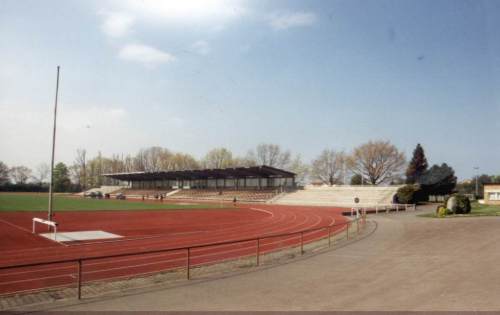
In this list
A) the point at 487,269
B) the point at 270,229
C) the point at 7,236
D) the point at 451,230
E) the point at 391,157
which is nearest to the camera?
the point at 487,269

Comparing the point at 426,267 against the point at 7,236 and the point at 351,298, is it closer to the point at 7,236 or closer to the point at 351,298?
the point at 351,298

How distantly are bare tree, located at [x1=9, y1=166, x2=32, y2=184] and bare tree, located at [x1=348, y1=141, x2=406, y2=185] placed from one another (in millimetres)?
103682

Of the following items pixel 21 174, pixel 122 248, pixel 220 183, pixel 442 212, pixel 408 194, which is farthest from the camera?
pixel 21 174

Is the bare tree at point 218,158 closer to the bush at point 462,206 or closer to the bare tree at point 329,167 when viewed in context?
the bare tree at point 329,167

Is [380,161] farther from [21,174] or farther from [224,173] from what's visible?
[21,174]

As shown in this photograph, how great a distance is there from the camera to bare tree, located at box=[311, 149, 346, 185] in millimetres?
104463

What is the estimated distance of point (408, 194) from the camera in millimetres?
53094

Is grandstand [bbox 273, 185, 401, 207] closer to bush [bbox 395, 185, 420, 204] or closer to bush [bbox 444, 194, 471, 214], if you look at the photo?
bush [bbox 395, 185, 420, 204]

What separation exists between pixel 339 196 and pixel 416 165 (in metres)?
40.4

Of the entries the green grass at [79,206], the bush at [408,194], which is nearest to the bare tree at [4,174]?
the green grass at [79,206]

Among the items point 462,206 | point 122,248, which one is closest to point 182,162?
point 462,206

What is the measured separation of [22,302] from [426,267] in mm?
11322

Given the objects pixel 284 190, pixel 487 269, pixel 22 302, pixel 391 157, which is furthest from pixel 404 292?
pixel 391 157

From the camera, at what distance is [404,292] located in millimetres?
9109
